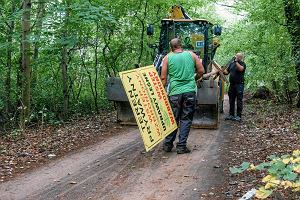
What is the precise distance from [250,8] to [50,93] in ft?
27.2

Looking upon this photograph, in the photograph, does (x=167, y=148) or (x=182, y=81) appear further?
(x=167, y=148)

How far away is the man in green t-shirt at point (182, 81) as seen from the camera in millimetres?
7492

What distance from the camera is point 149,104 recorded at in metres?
7.54

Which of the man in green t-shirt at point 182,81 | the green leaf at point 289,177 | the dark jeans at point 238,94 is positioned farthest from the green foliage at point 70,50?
the green leaf at point 289,177

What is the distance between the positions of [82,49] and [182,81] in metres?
8.55

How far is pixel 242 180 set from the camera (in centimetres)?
571

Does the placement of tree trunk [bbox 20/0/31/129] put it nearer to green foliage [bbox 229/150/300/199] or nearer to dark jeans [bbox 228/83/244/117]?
dark jeans [bbox 228/83/244/117]

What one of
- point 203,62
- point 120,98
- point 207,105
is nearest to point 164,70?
point 207,105

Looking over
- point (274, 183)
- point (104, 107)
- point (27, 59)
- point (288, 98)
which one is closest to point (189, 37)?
point (27, 59)

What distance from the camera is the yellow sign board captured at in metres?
7.30

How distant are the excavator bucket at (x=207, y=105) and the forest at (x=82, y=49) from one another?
9.20 ft

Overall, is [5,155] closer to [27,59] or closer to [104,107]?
[27,59]

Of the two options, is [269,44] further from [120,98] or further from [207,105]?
[120,98]

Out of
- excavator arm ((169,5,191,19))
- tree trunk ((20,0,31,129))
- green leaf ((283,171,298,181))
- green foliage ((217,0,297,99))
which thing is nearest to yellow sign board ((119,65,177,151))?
tree trunk ((20,0,31,129))
